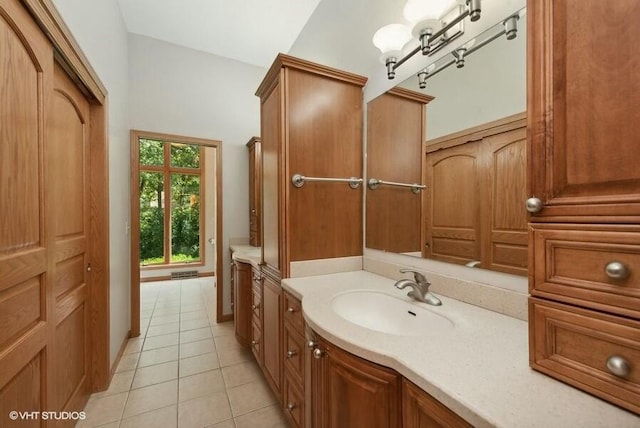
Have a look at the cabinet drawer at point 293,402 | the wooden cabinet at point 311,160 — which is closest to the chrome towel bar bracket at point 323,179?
the wooden cabinet at point 311,160

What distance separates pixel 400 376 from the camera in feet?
2.34

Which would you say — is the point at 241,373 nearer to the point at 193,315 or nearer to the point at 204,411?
the point at 204,411

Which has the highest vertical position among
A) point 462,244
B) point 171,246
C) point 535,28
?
point 535,28

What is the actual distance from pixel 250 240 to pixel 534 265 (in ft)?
9.88

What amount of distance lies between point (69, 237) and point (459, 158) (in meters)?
2.21

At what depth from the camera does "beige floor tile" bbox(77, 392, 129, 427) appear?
1.59 metres

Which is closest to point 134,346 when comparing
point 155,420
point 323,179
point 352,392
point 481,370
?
point 155,420

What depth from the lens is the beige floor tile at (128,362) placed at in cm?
215

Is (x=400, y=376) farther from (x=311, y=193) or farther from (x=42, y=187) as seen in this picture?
(x=42, y=187)

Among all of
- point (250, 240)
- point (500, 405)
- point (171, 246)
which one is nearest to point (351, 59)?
point (500, 405)

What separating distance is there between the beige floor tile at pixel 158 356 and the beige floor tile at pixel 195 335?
178 millimetres

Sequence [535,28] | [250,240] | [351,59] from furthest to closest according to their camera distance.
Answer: [250,240] < [351,59] < [535,28]

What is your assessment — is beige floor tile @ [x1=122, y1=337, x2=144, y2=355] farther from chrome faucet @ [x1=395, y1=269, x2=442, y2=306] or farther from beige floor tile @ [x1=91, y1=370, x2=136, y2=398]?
chrome faucet @ [x1=395, y1=269, x2=442, y2=306]

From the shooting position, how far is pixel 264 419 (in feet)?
5.31
